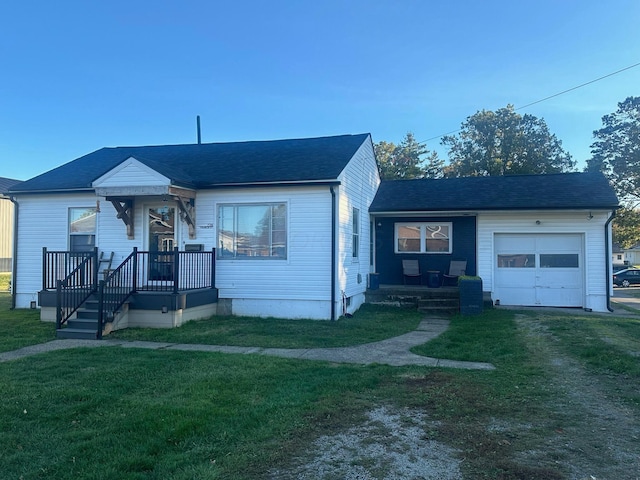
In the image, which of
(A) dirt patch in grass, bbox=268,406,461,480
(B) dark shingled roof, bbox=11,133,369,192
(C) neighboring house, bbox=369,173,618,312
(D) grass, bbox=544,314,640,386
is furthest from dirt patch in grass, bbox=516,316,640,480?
(C) neighboring house, bbox=369,173,618,312

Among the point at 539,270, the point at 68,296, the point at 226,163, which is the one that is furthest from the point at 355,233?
the point at 68,296

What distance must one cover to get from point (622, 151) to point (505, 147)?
7.66 meters

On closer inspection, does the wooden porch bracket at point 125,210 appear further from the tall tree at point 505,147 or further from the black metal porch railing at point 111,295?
the tall tree at point 505,147

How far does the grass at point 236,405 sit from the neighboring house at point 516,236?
557cm

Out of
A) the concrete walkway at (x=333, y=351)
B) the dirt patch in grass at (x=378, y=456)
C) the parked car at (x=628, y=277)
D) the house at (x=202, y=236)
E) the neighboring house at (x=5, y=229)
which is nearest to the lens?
the dirt patch in grass at (x=378, y=456)

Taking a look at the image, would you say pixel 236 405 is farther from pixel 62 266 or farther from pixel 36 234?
pixel 36 234

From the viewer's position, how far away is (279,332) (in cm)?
966

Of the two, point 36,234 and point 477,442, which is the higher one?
point 36,234

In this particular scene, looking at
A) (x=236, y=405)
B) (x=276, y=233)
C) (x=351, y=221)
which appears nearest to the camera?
(x=236, y=405)

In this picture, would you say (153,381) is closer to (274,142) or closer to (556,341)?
(556,341)

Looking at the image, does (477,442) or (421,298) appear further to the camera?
(421,298)

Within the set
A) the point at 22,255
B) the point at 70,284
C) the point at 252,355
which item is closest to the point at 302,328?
the point at 252,355

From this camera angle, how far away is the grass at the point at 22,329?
8453 mm

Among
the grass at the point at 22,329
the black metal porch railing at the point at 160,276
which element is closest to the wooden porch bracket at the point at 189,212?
the black metal porch railing at the point at 160,276
